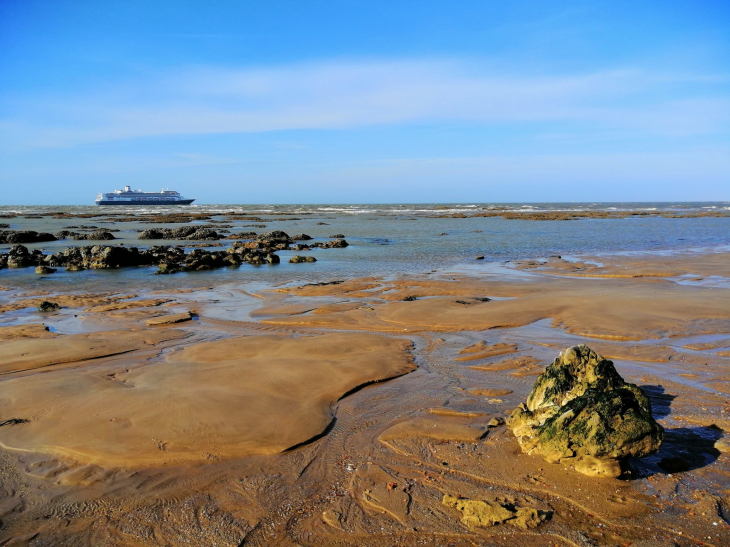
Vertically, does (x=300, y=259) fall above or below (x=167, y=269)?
above

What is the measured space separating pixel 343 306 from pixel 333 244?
16.2 m

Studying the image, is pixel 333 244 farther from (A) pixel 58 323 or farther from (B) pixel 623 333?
(B) pixel 623 333

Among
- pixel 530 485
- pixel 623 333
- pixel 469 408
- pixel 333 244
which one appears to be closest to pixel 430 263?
pixel 333 244

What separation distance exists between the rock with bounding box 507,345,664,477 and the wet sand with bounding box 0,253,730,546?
14 centimetres

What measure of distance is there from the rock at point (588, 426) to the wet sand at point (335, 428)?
14 cm

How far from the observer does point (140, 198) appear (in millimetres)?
119375

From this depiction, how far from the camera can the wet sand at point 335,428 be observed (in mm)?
3705

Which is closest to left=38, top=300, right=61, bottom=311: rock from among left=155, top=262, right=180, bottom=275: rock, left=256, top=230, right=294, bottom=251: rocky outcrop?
left=155, top=262, right=180, bottom=275: rock

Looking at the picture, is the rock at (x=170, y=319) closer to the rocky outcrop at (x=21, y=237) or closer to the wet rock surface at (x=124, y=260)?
the wet rock surface at (x=124, y=260)

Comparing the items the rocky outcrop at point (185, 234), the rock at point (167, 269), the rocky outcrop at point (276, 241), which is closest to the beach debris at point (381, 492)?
the rock at point (167, 269)

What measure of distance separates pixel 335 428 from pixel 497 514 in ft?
6.63

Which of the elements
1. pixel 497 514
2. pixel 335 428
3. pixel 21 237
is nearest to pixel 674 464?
pixel 497 514

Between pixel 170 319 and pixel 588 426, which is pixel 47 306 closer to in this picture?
pixel 170 319

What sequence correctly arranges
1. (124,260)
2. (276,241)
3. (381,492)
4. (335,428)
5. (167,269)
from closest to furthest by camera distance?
1. (381,492)
2. (335,428)
3. (167,269)
4. (124,260)
5. (276,241)
